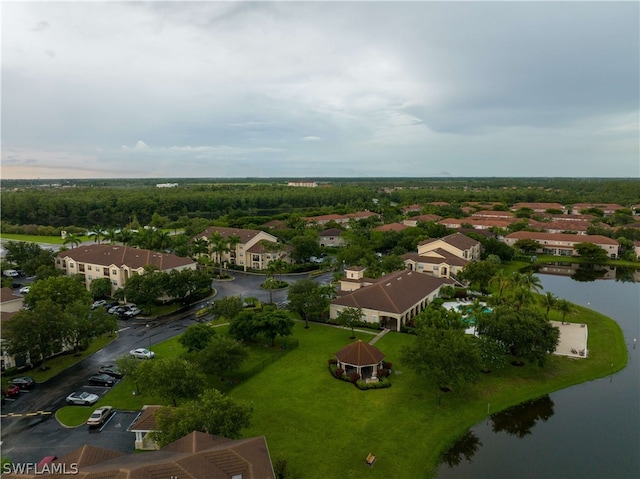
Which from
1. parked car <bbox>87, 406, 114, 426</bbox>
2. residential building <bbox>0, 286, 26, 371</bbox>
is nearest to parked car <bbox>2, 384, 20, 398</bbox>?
residential building <bbox>0, 286, 26, 371</bbox>

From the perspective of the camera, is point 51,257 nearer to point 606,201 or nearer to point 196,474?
point 196,474

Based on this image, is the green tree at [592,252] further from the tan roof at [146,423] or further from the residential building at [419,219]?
the tan roof at [146,423]

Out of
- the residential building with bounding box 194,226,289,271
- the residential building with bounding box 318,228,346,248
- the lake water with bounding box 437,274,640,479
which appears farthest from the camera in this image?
the residential building with bounding box 318,228,346,248

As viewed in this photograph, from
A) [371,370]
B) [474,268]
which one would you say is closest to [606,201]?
[474,268]

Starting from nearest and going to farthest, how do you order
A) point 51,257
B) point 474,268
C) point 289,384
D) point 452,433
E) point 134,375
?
point 452,433 → point 134,375 → point 289,384 → point 474,268 → point 51,257

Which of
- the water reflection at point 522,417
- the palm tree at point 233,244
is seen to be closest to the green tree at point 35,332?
the palm tree at point 233,244

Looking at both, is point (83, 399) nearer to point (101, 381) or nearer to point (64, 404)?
point (64, 404)

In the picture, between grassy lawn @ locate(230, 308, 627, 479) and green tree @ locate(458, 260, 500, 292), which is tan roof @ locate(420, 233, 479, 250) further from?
grassy lawn @ locate(230, 308, 627, 479)
